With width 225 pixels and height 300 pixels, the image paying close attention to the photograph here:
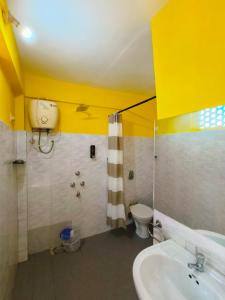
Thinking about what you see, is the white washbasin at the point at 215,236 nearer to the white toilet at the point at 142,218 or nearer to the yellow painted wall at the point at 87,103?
the white toilet at the point at 142,218

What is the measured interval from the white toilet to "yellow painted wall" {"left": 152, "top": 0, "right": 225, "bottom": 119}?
1.82 meters

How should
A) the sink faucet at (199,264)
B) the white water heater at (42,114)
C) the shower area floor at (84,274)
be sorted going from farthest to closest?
1. the white water heater at (42,114)
2. the shower area floor at (84,274)
3. the sink faucet at (199,264)

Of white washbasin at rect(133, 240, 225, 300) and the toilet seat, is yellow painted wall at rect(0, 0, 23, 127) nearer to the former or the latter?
white washbasin at rect(133, 240, 225, 300)

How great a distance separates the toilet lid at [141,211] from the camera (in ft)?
8.00

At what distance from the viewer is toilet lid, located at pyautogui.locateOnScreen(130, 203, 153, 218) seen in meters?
2.44

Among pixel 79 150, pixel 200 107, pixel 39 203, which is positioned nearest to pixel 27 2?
pixel 200 107

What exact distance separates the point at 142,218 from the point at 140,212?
0.15 meters

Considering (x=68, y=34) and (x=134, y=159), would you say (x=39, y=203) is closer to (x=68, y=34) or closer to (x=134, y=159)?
(x=134, y=159)

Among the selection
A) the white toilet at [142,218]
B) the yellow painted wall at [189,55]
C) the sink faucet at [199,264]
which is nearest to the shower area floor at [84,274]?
the white toilet at [142,218]

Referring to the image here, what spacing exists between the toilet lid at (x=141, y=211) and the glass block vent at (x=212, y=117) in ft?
5.84

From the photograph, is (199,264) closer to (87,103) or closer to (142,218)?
(142,218)

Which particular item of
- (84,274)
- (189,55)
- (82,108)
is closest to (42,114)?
(82,108)

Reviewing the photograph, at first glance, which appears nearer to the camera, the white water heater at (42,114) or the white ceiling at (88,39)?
the white ceiling at (88,39)

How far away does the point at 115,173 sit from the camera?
2414mm
